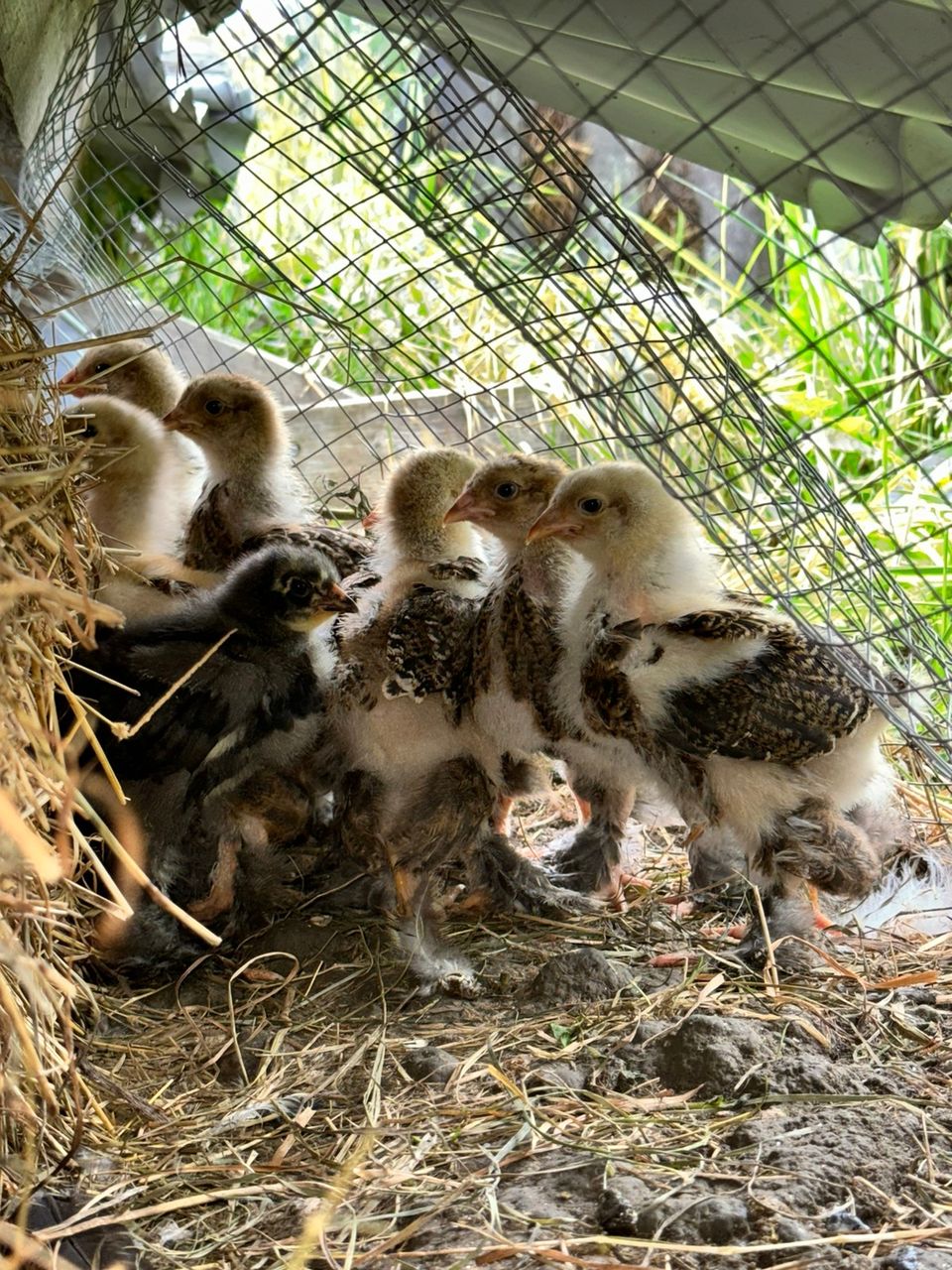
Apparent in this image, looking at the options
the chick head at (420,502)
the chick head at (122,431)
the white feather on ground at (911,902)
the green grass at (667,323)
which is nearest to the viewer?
the white feather on ground at (911,902)

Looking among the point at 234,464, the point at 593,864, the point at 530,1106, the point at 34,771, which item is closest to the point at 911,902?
the point at 593,864

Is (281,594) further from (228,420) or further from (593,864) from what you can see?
(593,864)

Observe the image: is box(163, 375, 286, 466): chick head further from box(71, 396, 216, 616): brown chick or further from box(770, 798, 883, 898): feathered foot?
box(770, 798, 883, 898): feathered foot

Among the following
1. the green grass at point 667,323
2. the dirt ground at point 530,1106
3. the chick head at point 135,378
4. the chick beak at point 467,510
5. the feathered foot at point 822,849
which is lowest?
the dirt ground at point 530,1106

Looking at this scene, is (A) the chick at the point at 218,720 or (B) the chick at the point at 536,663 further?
(B) the chick at the point at 536,663

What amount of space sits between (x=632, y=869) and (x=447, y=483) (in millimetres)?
1229

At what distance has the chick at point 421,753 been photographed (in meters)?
3.15

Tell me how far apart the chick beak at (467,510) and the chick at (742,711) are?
27cm

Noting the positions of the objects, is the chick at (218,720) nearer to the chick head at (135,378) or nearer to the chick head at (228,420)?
the chick head at (228,420)

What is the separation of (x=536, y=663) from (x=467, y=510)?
1.57ft

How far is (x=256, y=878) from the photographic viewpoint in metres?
3.26

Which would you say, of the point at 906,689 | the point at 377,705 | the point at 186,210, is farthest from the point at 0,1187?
the point at 186,210

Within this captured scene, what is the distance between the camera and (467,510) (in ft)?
11.1

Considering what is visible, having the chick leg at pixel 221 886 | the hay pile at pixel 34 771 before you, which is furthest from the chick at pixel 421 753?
the hay pile at pixel 34 771
